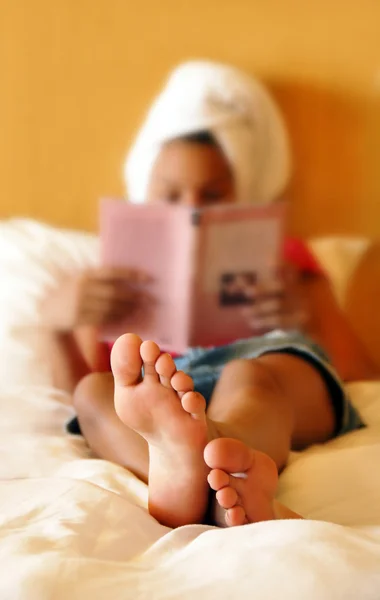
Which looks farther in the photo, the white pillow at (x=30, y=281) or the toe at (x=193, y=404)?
the white pillow at (x=30, y=281)

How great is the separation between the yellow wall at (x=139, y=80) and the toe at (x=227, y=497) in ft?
3.03

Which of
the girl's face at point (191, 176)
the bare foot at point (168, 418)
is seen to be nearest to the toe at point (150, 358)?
the bare foot at point (168, 418)

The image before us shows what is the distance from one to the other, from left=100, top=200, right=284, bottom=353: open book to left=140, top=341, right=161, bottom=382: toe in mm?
365

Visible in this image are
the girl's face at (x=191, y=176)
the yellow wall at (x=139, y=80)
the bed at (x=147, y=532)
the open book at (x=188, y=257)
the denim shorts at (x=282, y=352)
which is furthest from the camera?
the yellow wall at (x=139, y=80)

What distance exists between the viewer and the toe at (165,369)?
525mm

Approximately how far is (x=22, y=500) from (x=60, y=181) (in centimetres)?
87

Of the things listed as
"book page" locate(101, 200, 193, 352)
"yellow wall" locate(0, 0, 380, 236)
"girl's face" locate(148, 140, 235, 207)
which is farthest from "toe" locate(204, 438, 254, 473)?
"yellow wall" locate(0, 0, 380, 236)

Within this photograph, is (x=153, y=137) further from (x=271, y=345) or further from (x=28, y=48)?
(x=271, y=345)

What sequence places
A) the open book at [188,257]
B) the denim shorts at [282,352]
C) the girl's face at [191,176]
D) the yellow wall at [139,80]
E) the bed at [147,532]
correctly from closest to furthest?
the bed at [147,532] → the denim shorts at [282,352] → the open book at [188,257] → the girl's face at [191,176] → the yellow wall at [139,80]

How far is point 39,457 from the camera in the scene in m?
0.71

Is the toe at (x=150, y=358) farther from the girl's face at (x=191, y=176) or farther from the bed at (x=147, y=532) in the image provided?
the girl's face at (x=191, y=176)

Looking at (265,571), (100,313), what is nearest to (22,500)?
(265,571)

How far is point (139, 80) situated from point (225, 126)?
0.27m

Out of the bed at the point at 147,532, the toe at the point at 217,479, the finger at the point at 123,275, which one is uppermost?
the finger at the point at 123,275
